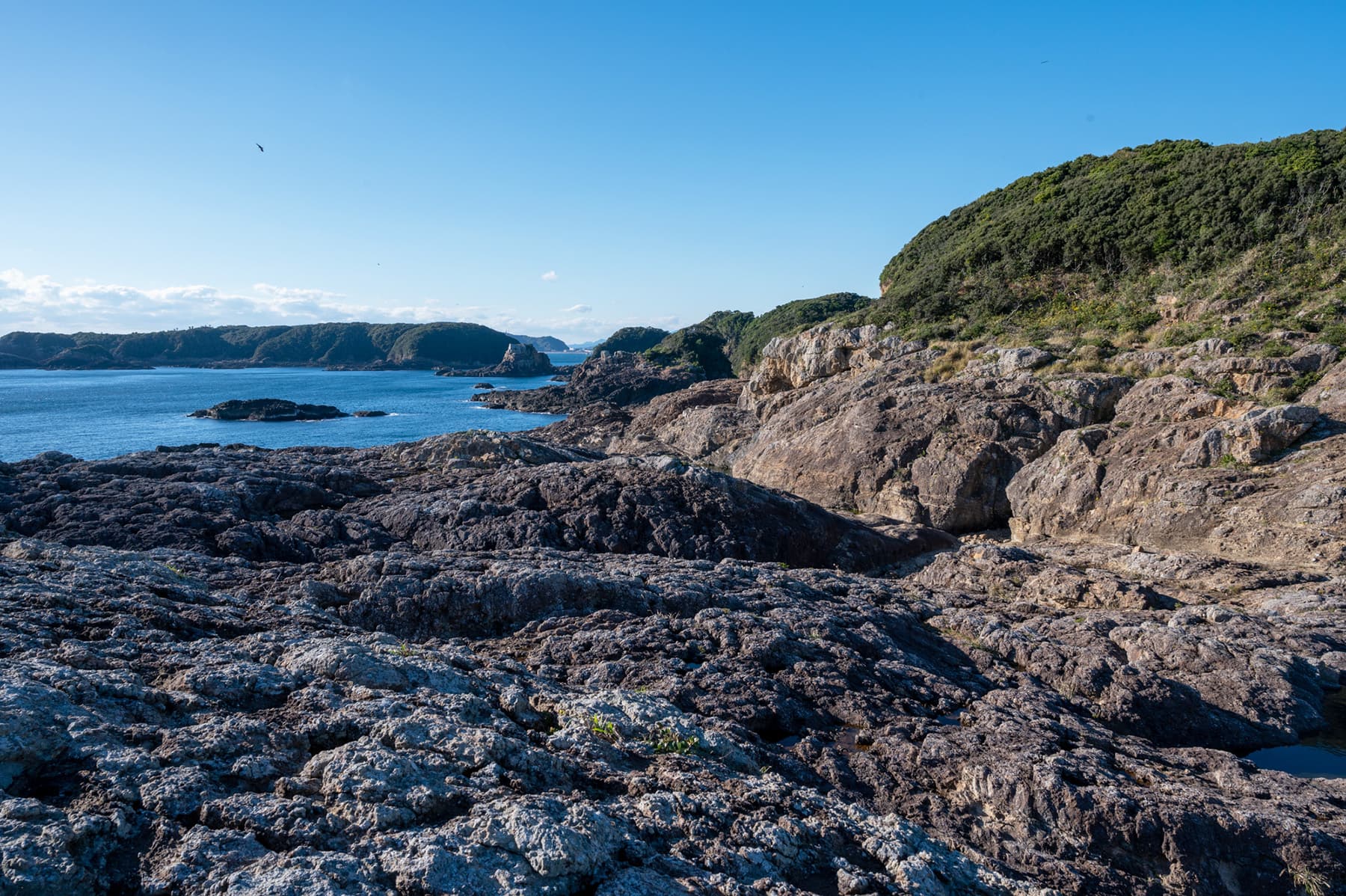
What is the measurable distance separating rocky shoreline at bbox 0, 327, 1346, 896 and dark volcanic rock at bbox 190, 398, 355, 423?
192ft

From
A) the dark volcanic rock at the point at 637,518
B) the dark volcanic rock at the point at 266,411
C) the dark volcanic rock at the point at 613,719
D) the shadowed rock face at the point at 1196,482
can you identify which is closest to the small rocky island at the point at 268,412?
the dark volcanic rock at the point at 266,411

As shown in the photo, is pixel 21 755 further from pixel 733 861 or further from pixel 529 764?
pixel 733 861

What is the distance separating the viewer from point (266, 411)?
71312mm

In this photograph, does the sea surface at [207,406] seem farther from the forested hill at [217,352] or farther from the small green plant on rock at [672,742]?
the small green plant on rock at [672,742]

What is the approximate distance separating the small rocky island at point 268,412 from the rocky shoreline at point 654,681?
192 feet

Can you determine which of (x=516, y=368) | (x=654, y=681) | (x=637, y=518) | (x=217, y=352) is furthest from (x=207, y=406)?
(x=217, y=352)

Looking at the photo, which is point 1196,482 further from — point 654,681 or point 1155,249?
point 1155,249

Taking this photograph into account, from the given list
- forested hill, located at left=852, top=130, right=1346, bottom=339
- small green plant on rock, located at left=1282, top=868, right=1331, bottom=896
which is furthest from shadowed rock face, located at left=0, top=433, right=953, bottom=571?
forested hill, located at left=852, top=130, right=1346, bottom=339

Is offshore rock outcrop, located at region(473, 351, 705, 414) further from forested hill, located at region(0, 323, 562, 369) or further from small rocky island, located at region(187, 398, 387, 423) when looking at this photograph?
forested hill, located at region(0, 323, 562, 369)

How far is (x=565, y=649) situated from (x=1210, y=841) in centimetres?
653

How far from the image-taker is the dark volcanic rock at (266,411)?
232ft

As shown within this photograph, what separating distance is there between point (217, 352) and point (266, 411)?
149 m

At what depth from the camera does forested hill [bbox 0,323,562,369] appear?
17188cm

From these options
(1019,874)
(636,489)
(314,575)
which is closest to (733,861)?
(1019,874)
